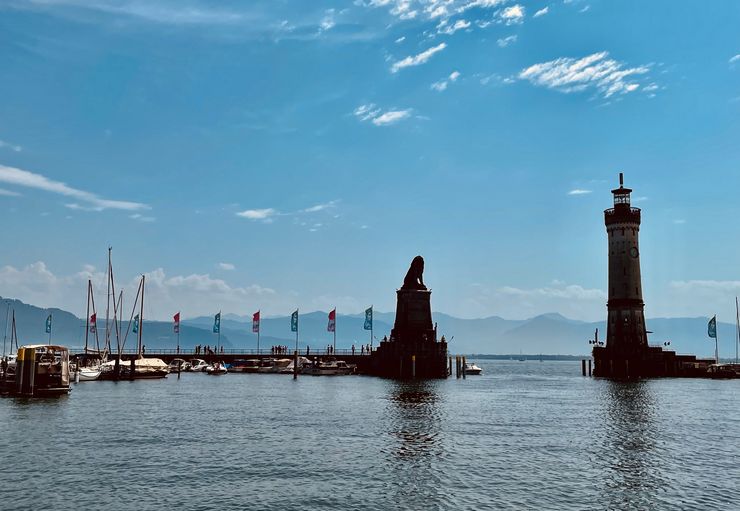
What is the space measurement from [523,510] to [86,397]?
59184 mm

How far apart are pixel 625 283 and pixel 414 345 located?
119 feet

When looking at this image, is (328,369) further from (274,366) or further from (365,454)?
(365,454)

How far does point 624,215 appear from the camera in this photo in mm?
110250

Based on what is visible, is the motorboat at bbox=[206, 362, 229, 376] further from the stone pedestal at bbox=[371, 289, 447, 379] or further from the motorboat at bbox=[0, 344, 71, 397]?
the motorboat at bbox=[0, 344, 71, 397]

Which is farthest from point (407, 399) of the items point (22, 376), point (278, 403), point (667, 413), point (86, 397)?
point (22, 376)

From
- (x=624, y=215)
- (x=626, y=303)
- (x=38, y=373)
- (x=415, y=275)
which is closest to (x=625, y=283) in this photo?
(x=626, y=303)

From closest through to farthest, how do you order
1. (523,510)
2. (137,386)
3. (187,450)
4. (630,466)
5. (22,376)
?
(523,510), (630,466), (187,450), (22,376), (137,386)

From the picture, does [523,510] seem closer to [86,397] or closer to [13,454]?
[13,454]

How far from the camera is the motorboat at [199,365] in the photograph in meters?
133

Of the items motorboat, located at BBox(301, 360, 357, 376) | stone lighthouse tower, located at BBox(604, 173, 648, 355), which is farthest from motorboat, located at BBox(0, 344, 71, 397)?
stone lighthouse tower, located at BBox(604, 173, 648, 355)

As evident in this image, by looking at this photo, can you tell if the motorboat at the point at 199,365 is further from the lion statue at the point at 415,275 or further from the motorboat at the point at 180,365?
the lion statue at the point at 415,275

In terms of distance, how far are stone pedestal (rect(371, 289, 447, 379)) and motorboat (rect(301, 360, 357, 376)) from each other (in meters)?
14.2

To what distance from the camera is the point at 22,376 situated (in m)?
69.4

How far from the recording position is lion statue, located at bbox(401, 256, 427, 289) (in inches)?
4500
